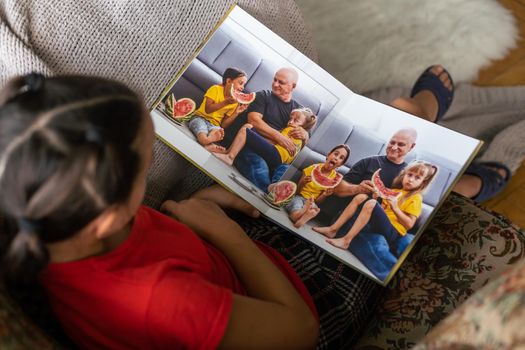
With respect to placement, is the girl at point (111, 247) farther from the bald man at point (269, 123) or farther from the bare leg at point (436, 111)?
the bare leg at point (436, 111)

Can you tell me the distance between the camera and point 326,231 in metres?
0.87

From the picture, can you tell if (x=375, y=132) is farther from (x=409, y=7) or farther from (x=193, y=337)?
(x=409, y=7)

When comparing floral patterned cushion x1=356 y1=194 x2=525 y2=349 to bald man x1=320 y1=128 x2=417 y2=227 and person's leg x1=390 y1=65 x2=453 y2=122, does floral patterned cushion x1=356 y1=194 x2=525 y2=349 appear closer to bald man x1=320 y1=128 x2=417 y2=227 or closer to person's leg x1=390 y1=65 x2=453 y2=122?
bald man x1=320 y1=128 x2=417 y2=227

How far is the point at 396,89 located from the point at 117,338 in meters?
0.96

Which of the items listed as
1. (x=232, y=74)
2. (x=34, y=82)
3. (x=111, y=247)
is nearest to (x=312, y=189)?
(x=232, y=74)

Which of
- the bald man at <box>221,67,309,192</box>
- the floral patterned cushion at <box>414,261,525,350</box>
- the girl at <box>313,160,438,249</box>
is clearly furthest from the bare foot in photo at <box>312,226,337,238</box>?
the floral patterned cushion at <box>414,261,525,350</box>

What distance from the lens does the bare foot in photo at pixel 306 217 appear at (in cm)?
88

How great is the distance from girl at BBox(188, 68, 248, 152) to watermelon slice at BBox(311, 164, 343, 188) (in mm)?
142

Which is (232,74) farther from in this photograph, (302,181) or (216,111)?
(302,181)

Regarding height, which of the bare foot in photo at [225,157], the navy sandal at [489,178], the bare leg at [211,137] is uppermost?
the navy sandal at [489,178]

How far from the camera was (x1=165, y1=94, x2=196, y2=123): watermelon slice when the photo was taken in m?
0.94

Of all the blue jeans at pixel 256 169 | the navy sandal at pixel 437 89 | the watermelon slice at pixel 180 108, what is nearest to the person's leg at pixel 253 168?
the blue jeans at pixel 256 169

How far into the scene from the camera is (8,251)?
0.61 m

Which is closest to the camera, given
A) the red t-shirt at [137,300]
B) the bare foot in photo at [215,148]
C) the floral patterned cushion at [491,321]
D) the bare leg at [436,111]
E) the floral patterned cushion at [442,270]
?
the floral patterned cushion at [491,321]
